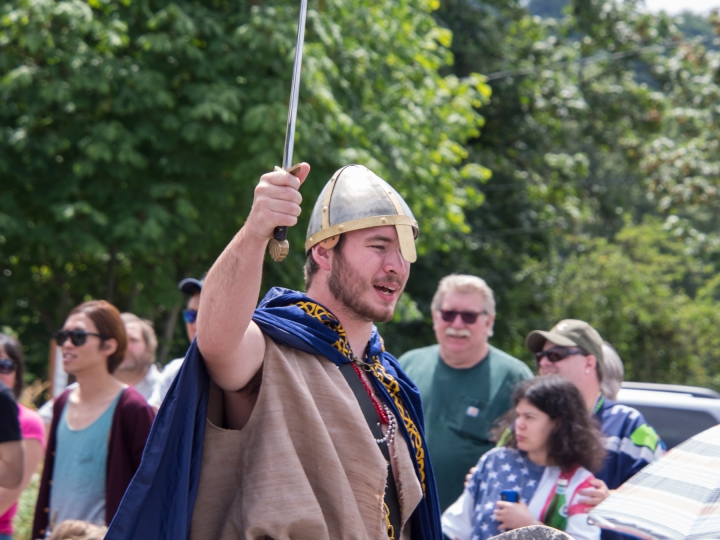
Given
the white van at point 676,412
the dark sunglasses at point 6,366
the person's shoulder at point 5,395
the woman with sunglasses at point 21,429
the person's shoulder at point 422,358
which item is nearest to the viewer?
the person's shoulder at point 5,395

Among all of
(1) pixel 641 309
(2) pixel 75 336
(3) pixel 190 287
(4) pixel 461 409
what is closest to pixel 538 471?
(4) pixel 461 409

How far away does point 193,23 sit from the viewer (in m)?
9.88

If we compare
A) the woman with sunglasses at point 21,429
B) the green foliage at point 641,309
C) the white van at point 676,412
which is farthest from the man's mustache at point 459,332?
the green foliage at point 641,309

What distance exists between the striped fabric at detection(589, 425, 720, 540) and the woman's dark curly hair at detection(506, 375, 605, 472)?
1.03m

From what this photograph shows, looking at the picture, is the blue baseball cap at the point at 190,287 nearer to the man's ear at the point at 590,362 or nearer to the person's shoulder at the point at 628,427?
the man's ear at the point at 590,362

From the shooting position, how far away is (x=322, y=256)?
2.67m

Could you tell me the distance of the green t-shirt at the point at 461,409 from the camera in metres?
4.73

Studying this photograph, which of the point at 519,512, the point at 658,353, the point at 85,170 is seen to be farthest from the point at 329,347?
the point at 658,353

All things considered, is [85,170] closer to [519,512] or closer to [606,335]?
[519,512]

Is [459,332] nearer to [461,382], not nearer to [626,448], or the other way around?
[461,382]

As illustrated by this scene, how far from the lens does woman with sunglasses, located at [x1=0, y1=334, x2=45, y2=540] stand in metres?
3.94

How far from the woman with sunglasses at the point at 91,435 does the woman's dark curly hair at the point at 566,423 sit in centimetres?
167

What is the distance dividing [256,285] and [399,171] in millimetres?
9142

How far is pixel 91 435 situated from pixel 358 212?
220 centimetres
